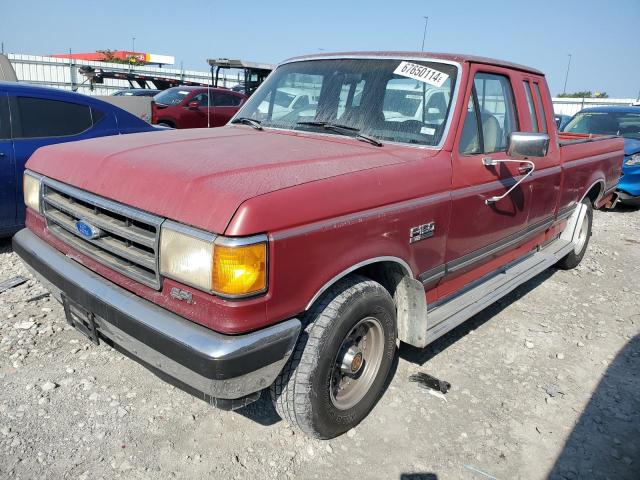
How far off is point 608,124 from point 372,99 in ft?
26.0

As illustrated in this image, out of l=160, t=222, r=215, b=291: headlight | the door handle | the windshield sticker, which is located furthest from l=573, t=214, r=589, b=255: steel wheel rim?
l=160, t=222, r=215, b=291: headlight

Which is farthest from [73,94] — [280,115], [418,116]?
[418,116]

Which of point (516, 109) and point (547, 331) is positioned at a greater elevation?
point (516, 109)

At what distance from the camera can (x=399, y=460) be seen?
8.57ft

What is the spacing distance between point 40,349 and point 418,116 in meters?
2.90

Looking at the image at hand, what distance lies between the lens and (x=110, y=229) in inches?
94.0

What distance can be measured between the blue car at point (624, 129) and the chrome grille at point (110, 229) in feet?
28.1

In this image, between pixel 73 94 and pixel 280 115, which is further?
pixel 73 94

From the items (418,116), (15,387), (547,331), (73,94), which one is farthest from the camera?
(73,94)

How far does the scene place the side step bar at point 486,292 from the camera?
313 cm

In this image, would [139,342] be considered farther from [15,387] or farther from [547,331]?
[547,331]

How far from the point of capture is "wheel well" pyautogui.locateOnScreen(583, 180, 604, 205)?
Result: 5.54 m

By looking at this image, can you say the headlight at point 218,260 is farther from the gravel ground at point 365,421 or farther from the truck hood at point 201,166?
the gravel ground at point 365,421

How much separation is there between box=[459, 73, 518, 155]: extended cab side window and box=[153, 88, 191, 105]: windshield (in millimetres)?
10659
